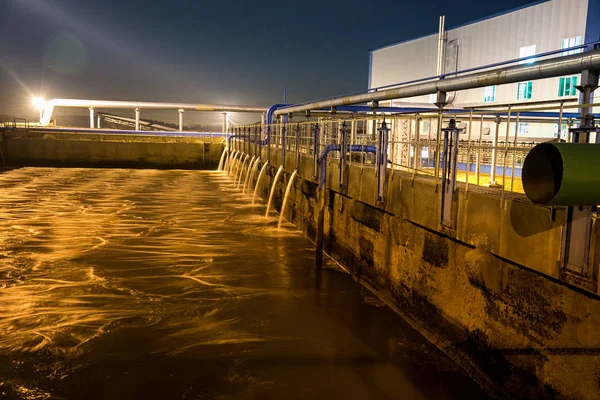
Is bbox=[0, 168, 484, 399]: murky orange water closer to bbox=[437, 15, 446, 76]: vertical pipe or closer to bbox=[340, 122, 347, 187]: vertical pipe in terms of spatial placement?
bbox=[340, 122, 347, 187]: vertical pipe

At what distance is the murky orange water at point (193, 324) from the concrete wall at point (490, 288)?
0.39m

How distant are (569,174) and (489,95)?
1088 inches

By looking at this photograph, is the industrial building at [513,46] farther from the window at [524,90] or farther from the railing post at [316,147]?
the railing post at [316,147]

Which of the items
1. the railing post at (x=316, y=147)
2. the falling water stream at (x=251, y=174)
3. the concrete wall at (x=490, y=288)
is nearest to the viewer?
the concrete wall at (x=490, y=288)

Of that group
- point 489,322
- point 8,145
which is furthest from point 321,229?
point 8,145

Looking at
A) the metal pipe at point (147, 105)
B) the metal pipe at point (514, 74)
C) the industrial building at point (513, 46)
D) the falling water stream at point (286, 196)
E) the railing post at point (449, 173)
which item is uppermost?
the industrial building at point (513, 46)

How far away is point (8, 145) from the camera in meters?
29.7

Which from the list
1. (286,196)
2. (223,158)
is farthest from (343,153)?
(223,158)

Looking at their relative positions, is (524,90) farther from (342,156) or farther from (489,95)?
(342,156)

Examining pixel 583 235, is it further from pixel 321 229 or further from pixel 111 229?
pixel 111 229

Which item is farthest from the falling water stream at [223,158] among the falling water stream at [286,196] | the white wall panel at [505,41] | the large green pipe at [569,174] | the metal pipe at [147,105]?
the large green pipe at [569,174]

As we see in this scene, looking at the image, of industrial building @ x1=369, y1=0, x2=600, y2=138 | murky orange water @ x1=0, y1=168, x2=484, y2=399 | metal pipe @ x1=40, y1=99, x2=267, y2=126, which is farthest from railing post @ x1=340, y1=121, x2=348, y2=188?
metal pipe @ x1=40, y1=99, x2=267, y2=126

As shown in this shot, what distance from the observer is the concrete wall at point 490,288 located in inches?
165

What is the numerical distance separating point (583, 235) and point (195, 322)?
4870 mm
